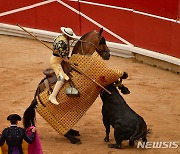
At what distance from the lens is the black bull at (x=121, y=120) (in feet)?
37.8

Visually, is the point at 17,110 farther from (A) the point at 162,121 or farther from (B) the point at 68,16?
(B) the point at 68,16

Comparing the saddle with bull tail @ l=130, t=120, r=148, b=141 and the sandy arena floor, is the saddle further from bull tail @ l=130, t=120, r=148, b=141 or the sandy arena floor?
bull tail @ l=130, t=120, r=148, b=141

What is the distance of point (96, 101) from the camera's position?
14.6 metres

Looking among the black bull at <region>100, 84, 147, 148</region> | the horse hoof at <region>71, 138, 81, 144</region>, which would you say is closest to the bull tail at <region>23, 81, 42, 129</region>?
the horse hoof at <region>71, 138, 81, 144</region>

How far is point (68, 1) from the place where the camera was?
1878 cm

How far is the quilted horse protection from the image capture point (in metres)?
11.7

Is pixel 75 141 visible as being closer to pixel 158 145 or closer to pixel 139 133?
pixel 139 133

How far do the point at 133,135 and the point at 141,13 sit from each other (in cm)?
605

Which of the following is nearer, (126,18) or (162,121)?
(162,121)

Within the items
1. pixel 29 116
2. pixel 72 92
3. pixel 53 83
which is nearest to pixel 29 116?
pixel 29 116

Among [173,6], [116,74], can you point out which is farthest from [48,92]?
[173,6]

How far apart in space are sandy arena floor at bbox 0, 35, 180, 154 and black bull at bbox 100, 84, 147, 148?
0.26 m

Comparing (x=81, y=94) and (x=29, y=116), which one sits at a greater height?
(x=81, y=94)

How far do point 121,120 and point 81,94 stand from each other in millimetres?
805
